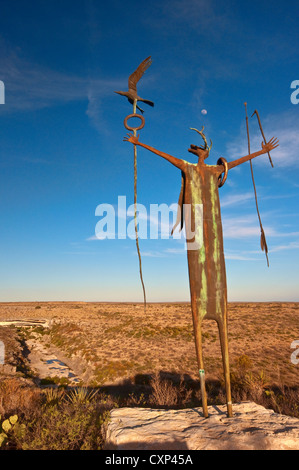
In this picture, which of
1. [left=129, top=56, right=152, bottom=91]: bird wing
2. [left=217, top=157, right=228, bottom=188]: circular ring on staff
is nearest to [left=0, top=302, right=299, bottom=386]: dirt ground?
[left=217, top=157, right=228, bottom=188]: circular ring on staff

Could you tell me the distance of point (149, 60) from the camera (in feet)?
17.3

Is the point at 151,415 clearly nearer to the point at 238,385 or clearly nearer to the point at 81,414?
the point at 81,414

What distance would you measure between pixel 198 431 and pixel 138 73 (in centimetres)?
659

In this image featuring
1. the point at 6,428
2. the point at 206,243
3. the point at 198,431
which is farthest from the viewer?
the point at 206,243

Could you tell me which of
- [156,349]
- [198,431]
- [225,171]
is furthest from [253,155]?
[156,349]

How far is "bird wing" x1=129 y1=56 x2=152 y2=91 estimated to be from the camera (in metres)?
5.20

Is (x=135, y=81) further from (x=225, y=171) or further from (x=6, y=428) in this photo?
(x=6, y=428)

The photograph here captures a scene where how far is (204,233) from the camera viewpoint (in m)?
5.19

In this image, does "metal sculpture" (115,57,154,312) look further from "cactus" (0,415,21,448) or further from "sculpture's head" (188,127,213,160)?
"cactus" (0,415,21,448)

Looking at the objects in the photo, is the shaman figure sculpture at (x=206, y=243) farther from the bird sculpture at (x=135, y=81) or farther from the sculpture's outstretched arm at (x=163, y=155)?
the bird sculpture at (x=135, y=81)

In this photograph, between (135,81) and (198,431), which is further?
(135,81)

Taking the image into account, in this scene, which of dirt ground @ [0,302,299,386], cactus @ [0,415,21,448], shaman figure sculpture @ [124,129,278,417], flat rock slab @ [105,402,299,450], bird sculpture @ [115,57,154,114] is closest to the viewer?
flat rock slab @ [105,402,299,450]

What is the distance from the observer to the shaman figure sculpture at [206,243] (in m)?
4.89
